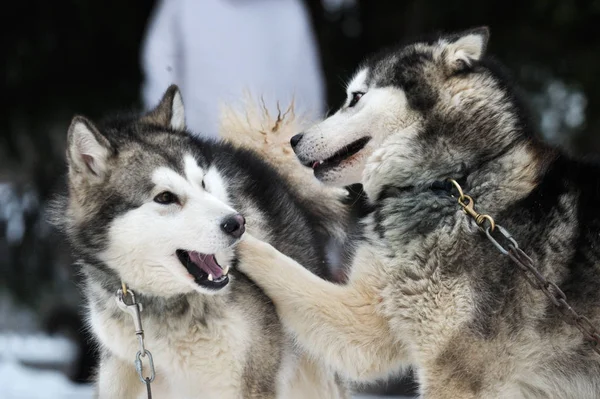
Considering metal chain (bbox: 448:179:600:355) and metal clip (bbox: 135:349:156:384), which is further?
metal clip (bbox: 135:349:156:384)

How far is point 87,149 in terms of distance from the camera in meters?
2.98

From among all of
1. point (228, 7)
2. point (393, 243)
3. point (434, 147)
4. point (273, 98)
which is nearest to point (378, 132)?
point (434, 147)

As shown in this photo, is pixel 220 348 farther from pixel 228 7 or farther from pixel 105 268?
pixel 228 7

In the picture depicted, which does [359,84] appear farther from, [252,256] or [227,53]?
[227,53]

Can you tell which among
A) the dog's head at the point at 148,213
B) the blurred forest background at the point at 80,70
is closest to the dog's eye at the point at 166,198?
the dog's head at the point at 148,213

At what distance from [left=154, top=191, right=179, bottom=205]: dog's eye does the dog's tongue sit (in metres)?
0.19

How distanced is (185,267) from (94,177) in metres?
0.48

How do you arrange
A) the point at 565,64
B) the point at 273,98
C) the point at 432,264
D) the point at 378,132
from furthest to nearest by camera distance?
the point at 565,64
the point at 273,98
the point at 378,132
the point at 432,264

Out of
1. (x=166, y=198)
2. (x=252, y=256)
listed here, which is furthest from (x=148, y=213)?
(x=252, y=256)

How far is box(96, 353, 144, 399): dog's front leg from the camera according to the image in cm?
321

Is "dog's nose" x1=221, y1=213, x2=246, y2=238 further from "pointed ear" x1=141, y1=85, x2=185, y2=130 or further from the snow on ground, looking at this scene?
the snow on ground

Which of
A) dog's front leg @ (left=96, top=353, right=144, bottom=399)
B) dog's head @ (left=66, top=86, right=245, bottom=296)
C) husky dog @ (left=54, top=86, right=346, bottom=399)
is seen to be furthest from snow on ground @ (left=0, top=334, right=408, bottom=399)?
dog's head @ (left=66, top=86, right=245, bottom=296)

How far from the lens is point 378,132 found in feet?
10.2

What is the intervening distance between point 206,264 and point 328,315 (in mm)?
476
